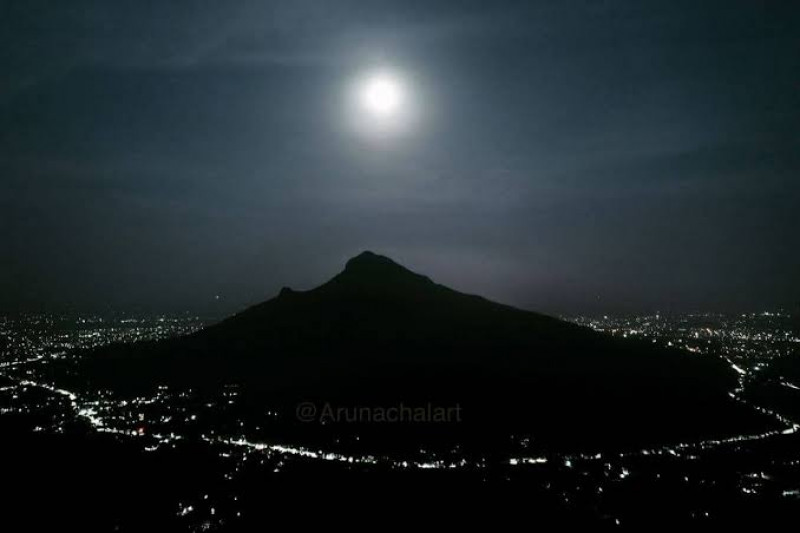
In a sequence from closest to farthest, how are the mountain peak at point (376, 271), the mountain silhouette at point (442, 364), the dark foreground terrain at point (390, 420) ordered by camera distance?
the dark foreground terrain at point (390, 420) → the mountain silhouette at point (442, 364) → the mountain peak at point (376, 271)

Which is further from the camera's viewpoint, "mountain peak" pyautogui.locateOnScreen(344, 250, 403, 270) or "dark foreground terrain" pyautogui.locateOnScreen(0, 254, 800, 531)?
"mountain peak" pyautogui.locateOnScreen(344, 250, 403, 270)

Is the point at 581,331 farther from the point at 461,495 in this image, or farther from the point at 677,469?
the point at 461,495

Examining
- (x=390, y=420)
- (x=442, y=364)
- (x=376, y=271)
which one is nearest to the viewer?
(x=390, y=420)

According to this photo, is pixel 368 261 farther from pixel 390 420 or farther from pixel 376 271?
pixel 390 420

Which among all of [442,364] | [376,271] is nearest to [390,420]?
[442,364]

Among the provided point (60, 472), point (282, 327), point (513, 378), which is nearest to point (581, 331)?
point (513, 378)

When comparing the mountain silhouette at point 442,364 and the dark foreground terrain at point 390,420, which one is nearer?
the dark foreground terrain at point 390,420

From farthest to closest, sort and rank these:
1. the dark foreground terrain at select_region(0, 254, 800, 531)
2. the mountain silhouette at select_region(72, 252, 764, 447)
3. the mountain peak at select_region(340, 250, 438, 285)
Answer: the mountain peak at select_region(340, 250, 438, 285) → the mountain silhouette at select_region(72, 252, 764, 447) → the dark foreground terrain at select_region(0, 254, 800, 531)

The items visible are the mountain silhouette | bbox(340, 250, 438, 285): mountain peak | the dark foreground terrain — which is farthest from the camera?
bbox(340, 250, 438, 285): mountain peak
